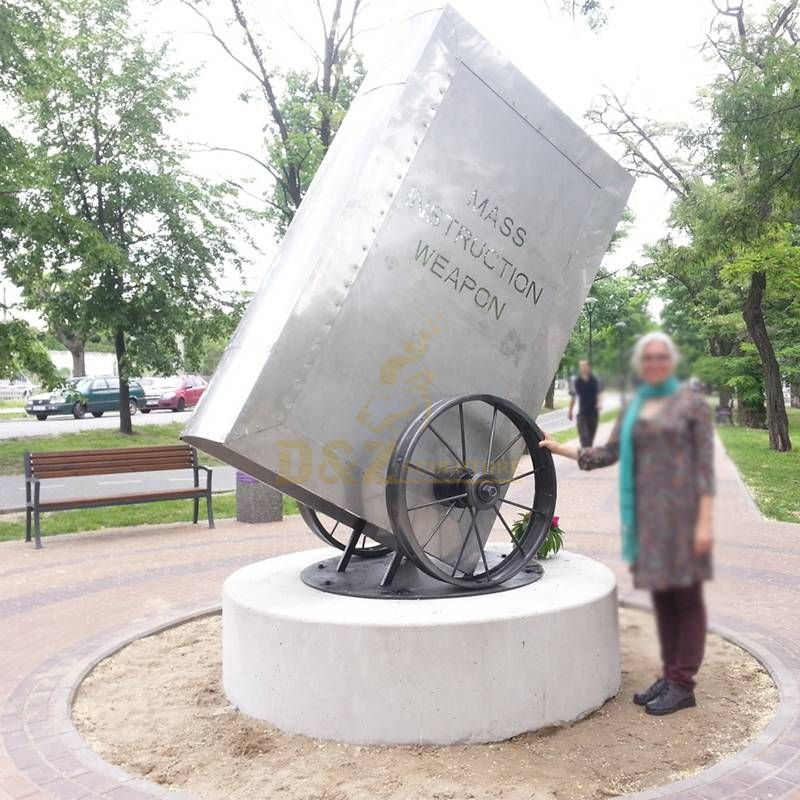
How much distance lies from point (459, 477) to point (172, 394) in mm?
31997

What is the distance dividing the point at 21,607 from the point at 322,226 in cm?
582

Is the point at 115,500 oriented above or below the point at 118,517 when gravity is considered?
above

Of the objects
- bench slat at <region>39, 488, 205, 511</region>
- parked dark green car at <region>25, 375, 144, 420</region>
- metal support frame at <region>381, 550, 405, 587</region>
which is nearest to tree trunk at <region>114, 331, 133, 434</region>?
parked dark green car at <region>25, 375, 144, 420</region>

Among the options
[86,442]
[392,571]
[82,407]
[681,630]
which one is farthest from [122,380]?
[681,630]

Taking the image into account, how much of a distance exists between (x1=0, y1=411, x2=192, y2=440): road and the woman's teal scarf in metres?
26.1

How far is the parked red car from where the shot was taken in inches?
1273

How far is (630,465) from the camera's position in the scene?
79 centimetres

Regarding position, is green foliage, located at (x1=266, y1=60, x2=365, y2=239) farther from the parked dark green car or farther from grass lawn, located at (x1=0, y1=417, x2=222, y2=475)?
the parked dark green car

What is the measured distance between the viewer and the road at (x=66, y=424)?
28.0 meters

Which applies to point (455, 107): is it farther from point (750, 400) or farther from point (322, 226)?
point (750, 400)

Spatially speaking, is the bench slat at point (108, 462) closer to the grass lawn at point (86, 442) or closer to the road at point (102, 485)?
the road at point (102, 485)

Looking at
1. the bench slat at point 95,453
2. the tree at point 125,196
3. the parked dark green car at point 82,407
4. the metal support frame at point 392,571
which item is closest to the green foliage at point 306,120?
the tree at point 125,196

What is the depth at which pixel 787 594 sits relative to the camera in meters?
7.73

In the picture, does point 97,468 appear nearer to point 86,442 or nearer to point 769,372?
point 769,372
